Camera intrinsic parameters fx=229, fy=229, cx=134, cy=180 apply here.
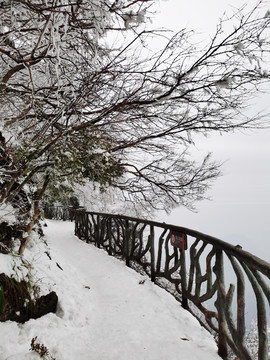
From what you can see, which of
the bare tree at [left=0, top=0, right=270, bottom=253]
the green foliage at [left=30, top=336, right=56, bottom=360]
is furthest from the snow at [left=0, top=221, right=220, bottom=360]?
the bare tree at [left=0, top=0, right=270, bottom=253]

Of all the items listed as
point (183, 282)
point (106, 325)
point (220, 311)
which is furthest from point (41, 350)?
point (183, 282)

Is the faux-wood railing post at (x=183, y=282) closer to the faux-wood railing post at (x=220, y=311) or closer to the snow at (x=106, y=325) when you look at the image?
the snow at (x=106, y=325)

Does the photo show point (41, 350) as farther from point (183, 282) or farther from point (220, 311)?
point (183, 282)

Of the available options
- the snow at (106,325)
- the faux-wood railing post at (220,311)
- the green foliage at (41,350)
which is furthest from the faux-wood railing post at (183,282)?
the green foliage at (41,350)

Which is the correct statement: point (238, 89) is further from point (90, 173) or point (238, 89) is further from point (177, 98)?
point (90, 173)

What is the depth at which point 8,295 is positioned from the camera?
295cm

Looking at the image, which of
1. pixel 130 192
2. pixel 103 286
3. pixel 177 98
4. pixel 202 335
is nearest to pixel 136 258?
pixel 103 286

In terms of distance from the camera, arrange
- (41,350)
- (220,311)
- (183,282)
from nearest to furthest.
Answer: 1. (41,350)
2. (220,311)
3. (183,282)

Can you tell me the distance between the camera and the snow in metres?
2.63

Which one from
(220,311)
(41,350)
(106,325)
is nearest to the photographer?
(41,350)

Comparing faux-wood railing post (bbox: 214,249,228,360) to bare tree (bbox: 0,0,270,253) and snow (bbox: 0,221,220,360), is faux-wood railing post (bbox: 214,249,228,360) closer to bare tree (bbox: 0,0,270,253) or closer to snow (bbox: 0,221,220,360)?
snow (bbox: 0,221,220,360)

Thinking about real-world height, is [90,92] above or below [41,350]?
above

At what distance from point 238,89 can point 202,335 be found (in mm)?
3309

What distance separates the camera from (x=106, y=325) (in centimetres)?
335
